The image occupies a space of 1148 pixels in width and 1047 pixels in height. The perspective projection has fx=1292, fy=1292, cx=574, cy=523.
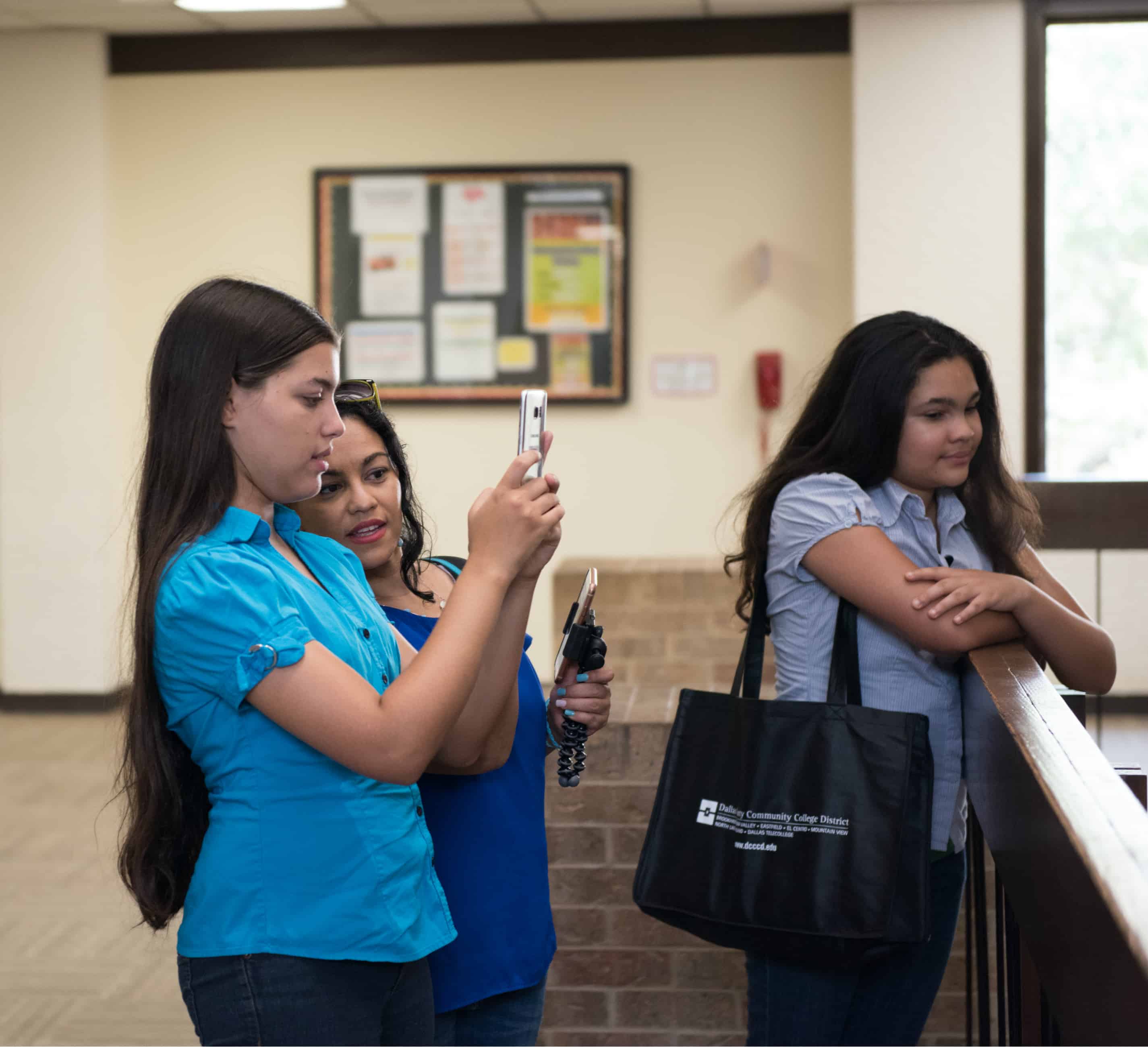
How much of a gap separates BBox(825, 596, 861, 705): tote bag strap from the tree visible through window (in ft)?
13.6

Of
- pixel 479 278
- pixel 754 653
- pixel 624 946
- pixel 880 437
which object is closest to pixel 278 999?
pixel 754 653

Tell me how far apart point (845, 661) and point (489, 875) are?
1.91ft

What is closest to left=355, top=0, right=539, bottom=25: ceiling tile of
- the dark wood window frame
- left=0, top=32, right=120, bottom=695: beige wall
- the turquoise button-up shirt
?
left=0, top=32, right=120, bottom=695: beige wall

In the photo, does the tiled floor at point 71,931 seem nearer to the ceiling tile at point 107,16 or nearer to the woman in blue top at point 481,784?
the woman in blue top at point 481,784

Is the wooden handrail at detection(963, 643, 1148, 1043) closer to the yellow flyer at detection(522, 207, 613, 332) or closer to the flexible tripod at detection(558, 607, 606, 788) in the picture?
the flexible tripod at detection(558, 607, 606, 788)

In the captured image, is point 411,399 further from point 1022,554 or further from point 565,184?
point 1022,554

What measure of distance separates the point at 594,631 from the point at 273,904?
0.57 metres

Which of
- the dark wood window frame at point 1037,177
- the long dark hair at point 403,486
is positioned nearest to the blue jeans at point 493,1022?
the long dark hair at point 403,486

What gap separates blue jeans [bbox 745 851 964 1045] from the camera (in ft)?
5.46

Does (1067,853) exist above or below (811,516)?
below

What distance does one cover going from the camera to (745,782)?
1645mm

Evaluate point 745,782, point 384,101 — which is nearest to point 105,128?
point 384,101

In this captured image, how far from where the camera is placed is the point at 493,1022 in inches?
58.0

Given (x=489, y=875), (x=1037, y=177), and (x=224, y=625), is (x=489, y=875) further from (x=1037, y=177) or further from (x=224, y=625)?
(x=1037, y=177)
